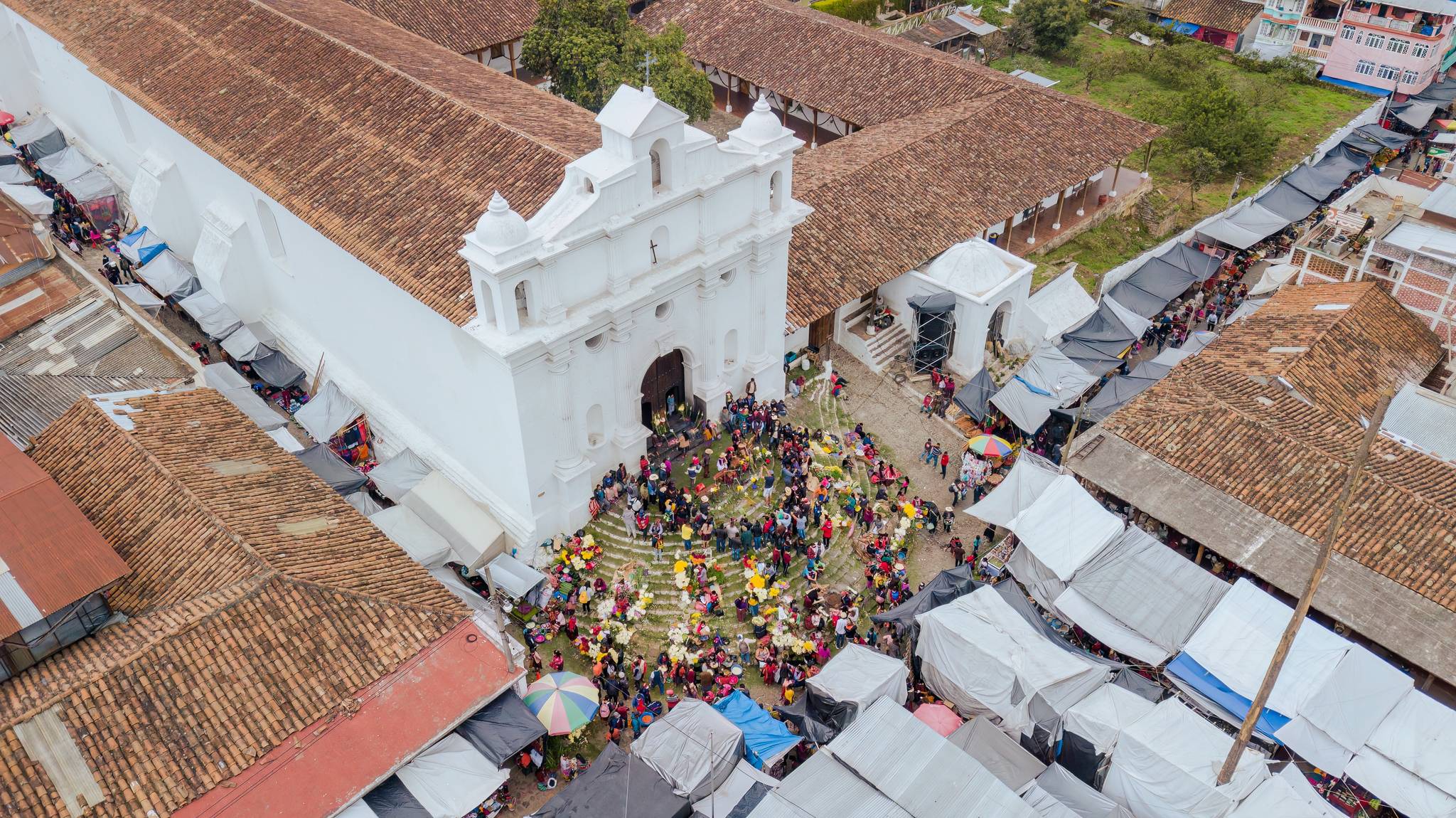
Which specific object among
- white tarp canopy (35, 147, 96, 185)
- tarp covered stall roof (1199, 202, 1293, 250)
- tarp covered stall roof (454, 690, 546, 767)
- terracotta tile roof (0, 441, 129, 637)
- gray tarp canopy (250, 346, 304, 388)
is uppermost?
terracotta tile roof (0, 441, 129, 637)

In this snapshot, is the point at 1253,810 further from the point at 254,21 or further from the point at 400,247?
the point at 254,21

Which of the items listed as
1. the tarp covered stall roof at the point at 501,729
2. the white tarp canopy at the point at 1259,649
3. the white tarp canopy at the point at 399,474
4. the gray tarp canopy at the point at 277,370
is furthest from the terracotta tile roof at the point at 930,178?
the gray tarp canopy at the point at 277,370

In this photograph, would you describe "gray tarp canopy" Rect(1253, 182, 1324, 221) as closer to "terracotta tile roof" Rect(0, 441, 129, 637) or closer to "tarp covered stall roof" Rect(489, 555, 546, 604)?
"tarp covered stall roof" Rect(489, 555, 546, 604)

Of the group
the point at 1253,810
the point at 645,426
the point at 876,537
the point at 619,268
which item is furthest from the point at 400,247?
the point at 1253,810

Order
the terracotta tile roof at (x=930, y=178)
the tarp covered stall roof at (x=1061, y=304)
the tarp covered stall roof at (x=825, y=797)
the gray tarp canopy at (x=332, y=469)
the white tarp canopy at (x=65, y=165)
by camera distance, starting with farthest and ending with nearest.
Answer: the white tarp canopy at (x=65, y=165), the tarp covered stall roof at (x=1061, y=304), the terracotta tile roof at (x=930, y=178), the gray tarp canopy at (x=332, y=469), the tarp covered stall roof at (x=825, y=797)

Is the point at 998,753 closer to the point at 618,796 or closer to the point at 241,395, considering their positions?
the point at 618,796

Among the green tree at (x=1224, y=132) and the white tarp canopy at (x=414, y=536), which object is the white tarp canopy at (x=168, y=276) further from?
the green tree at (x=1224, y=132)

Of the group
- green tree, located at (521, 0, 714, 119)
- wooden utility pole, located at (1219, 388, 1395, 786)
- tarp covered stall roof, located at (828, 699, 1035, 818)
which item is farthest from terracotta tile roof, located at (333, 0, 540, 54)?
wooden utility pole, located at (1219, 388, 1395, 786)
